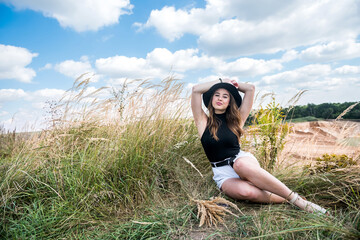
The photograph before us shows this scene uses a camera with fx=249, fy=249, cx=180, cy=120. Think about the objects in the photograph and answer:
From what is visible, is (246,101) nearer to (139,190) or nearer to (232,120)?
(232,120)

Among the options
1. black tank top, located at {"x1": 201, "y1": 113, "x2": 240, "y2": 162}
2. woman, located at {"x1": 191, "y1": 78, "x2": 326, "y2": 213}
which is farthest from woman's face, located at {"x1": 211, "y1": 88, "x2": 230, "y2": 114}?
black tank top, located at {"x1": 201, "y1": 113, "x2": 240, "y2": 162}

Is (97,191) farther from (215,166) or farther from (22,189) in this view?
(215,166)

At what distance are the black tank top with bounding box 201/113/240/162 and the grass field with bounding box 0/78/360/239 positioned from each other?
0.34 metres

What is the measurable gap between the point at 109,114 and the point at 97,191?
123 cm

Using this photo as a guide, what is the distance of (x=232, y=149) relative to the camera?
2754 mm

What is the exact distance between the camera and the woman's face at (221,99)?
287cm

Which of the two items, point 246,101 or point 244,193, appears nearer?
point 244,193

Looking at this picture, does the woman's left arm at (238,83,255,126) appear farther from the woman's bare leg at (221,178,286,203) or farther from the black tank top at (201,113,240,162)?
the woman's bare leg at (221,178,286,203)

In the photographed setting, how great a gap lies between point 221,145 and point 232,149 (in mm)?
147

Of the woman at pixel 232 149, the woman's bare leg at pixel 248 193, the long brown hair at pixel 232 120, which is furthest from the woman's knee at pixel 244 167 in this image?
the long brown hair at pixel 232 120

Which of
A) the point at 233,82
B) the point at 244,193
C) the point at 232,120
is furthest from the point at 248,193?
the point at 233,82

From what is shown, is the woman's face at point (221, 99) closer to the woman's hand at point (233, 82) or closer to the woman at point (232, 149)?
the woman at point (232, 149)

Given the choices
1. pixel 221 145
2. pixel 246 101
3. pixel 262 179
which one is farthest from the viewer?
pixel 246 101

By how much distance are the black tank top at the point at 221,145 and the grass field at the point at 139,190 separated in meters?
0.34
